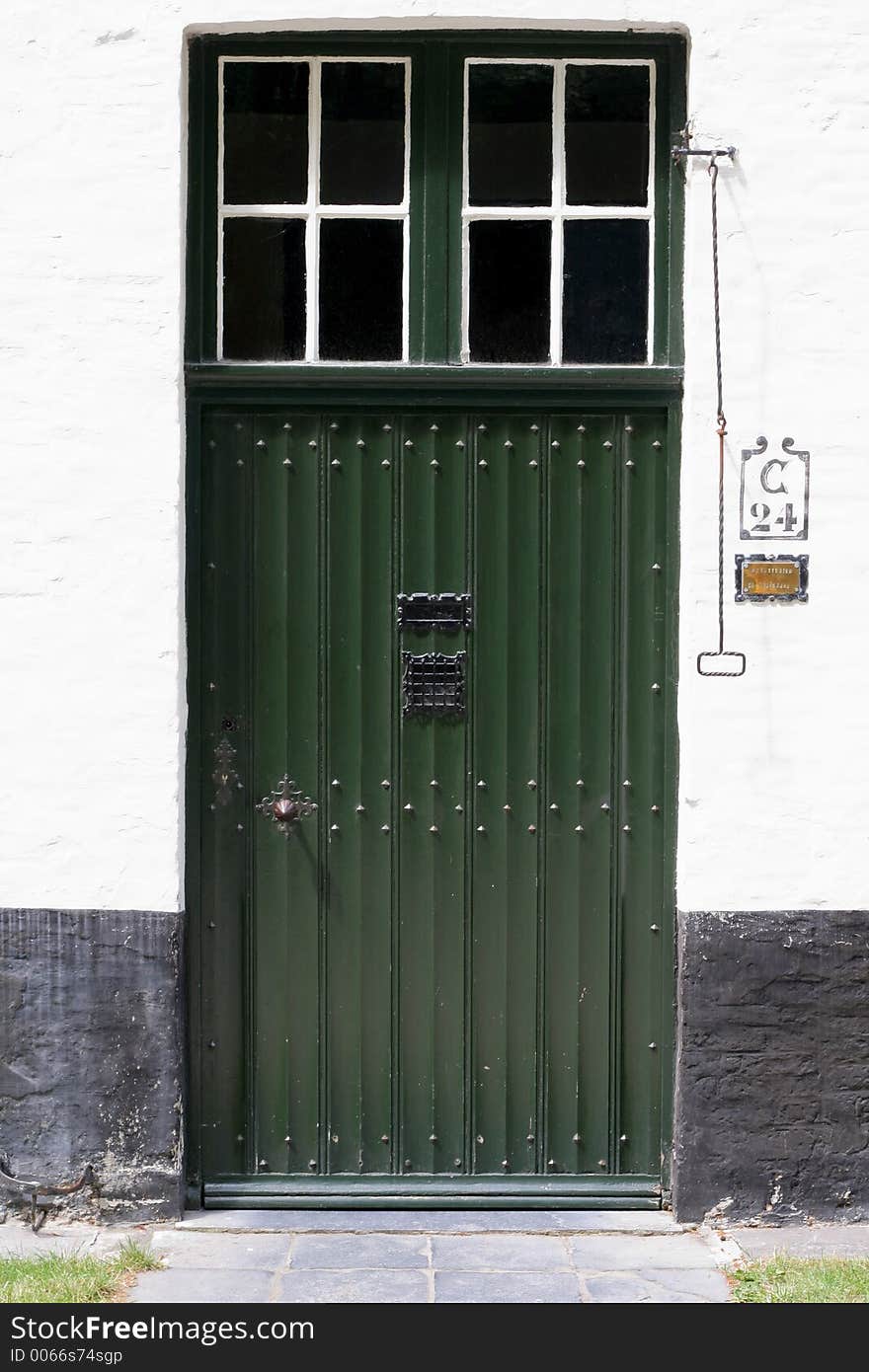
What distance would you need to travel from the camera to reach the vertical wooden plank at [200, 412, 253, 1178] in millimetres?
4906

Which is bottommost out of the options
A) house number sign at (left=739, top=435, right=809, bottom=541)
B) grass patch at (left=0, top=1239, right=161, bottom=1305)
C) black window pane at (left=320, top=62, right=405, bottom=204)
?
grass patch at (left=0, top=1239, right=161, bottom=1305)

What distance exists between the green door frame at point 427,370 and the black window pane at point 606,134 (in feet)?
0.20

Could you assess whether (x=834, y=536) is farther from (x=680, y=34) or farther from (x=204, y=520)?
(x=204, y=520)

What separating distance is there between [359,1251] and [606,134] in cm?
345

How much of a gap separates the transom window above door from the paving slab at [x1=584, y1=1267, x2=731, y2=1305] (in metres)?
2.70

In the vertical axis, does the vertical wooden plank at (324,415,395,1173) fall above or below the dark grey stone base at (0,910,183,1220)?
above

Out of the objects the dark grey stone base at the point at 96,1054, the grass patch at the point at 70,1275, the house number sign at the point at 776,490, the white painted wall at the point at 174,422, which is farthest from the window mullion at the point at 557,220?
the grass patch at the point at 70,1275

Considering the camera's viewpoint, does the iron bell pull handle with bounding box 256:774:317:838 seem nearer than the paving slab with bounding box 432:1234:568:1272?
No

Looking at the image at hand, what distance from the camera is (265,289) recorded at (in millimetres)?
4934

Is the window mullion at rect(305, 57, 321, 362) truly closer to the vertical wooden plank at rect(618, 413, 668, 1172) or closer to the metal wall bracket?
the vertical wooden plank at rect(618, 413, 668, 1172)

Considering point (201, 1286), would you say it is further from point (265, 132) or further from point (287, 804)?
point (265, 132)

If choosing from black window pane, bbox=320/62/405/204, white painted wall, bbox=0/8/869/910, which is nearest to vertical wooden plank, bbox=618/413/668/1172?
white painted wall, bbox=0/8/869/910

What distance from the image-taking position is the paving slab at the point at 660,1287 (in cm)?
427
